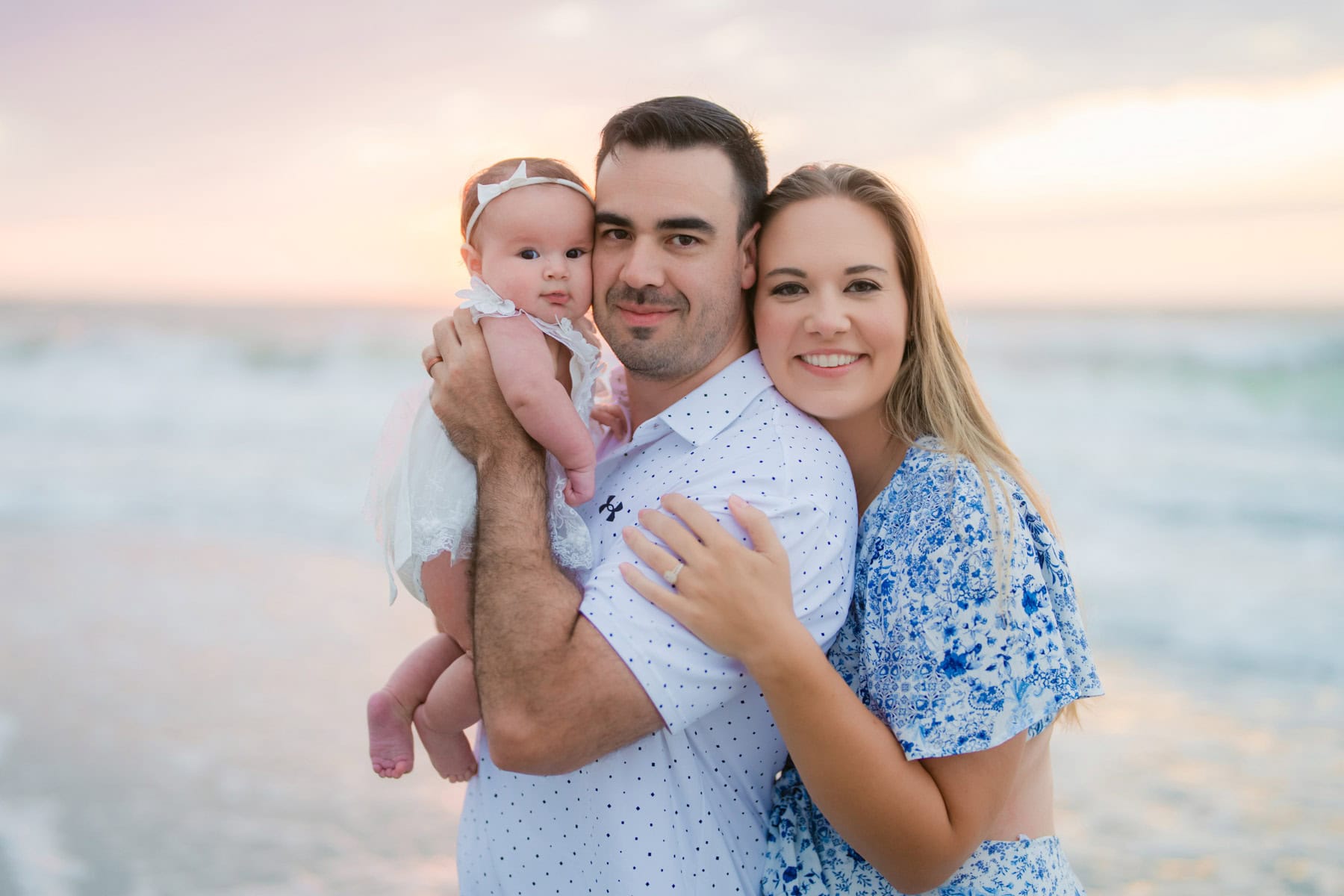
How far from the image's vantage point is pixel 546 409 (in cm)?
248

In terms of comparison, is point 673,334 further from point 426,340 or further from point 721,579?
point 426,340

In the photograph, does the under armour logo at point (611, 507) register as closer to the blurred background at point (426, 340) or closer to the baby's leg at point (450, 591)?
the baby's leg at point (450, 591)

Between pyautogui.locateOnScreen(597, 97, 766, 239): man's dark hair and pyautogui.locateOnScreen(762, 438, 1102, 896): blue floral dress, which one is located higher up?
pyautogui.locateOnScreen(597, 97, 766, 239): man's dark hair

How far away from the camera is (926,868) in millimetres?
2061

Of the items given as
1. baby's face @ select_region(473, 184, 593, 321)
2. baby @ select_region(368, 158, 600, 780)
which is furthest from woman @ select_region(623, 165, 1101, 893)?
baby's face @ select_region(473, 184, 593, 321)

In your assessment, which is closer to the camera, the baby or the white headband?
the baby

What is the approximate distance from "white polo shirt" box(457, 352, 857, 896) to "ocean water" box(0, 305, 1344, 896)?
2.33 meters

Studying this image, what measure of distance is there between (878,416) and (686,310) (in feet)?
1.88

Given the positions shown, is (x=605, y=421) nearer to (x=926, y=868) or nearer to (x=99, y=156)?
(x=926, y=868)

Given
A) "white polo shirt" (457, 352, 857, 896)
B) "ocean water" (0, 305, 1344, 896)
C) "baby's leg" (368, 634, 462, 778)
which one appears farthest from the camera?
"ocean water" (0, 305, 1344, 896)

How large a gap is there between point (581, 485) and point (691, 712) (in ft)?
2.23

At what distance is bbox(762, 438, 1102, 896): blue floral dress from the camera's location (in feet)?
6.59

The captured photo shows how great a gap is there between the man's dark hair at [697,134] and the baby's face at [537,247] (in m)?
0.23

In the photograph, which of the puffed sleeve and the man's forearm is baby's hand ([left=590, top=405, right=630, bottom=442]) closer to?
the man's forearm
